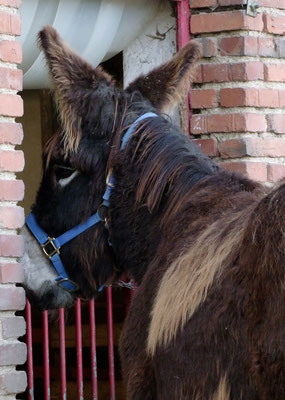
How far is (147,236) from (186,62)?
107 cm

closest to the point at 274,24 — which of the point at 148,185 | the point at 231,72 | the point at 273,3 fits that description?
the point at 273,3

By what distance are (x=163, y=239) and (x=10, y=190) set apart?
1.10m

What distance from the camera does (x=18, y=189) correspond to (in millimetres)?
4559

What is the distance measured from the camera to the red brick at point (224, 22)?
5316mm

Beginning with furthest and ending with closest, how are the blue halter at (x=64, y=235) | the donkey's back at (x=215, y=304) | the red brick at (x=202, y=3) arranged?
the red brick at (x=202, y=3) < the blue halter at (x=64, y=235) < the donkey's back at (x=215, y=304)

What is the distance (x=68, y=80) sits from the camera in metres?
4.09

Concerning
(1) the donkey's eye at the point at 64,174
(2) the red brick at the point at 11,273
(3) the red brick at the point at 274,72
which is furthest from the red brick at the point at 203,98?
(2) the red brick at the point at 11,273

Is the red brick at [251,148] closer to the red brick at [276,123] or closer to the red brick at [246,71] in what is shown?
the red brick at [276,123]

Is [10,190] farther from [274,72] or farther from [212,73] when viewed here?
[274,72]

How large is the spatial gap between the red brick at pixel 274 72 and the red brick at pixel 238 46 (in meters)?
0.11

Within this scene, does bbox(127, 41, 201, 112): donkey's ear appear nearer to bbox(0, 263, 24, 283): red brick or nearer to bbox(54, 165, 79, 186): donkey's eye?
bbox(54, 165, 79, 186): donkey's eye

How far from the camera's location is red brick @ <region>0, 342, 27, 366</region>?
443 centimetres

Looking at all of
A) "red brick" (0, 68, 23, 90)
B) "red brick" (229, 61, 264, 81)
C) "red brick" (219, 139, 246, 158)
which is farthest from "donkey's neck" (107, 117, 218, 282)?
"red brick" (229, 61, 264, 81)

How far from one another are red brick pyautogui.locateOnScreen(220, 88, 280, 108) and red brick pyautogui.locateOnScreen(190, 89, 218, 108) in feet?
0.15
